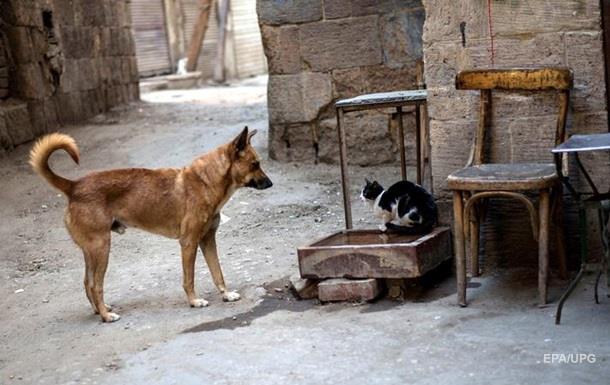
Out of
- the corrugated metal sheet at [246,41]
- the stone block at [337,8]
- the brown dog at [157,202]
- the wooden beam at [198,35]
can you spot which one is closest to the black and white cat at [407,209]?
the brown dog at [157,202]

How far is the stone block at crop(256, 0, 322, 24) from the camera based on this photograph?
10.3 m

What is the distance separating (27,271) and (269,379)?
3.74 metres

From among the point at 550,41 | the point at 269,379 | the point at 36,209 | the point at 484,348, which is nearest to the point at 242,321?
the point at 269,379

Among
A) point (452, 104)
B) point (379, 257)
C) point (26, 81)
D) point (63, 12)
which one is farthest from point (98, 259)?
point (63, 12)

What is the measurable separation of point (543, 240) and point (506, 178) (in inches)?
15.7

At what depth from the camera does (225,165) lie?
6.53 meters

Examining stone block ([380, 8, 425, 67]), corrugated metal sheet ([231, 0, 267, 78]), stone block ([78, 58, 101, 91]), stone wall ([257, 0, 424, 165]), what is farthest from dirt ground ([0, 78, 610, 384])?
corrugated metal sheet ([231, 0, 267, 78])

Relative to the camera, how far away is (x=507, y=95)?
6.14m

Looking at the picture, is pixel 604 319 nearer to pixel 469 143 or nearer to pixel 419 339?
pixel 419 339

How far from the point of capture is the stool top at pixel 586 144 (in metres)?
4.78

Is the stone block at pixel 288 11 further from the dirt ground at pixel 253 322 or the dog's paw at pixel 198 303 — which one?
the dog's paw at pixel 198 303

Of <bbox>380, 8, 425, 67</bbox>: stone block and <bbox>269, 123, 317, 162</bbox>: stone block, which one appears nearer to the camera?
<bbox>380, 8, 425, 67</bbox>: stone block

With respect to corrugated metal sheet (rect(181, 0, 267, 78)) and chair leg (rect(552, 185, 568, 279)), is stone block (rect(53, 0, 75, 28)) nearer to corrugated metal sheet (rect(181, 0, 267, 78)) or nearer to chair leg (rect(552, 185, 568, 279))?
chair leg (rect(552, 185, 568, 279))

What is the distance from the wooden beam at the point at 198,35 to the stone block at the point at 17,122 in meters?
10.1
